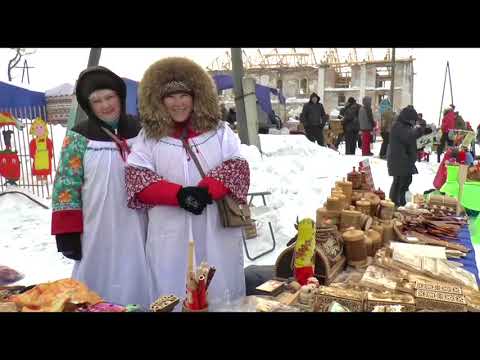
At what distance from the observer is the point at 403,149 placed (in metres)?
5.48

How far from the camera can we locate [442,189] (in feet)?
17.0

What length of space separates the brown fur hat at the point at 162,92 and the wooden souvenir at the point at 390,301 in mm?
1119

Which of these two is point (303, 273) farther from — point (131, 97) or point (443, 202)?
point (131, 97)

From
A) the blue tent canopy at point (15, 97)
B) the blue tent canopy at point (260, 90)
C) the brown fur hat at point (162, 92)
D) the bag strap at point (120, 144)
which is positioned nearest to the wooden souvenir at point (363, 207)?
the brown fur hat at point (162, 92)

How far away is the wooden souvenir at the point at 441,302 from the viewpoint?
4.90 feet

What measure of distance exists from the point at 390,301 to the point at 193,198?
937mm

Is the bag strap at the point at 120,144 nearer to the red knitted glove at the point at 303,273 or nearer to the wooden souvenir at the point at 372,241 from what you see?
the red knitted glove at the point at 303,273

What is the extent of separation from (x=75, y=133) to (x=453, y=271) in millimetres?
2113

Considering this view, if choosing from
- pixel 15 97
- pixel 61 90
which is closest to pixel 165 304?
pixel 15 97

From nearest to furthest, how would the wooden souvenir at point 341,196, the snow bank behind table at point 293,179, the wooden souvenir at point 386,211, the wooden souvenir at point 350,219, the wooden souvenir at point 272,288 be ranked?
the wooden souvenir at point 272,288
the wooden souvenir at point 350,219
the wooden souvenir at point 341,196
the wooden souvenir at point 386,211
the snow bank behind table at point 293,179

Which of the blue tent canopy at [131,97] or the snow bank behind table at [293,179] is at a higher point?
the blue tent canopy at [131,97]

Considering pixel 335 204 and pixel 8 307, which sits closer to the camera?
pixel 8 307

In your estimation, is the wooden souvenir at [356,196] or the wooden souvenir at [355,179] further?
the wooden souvenir at [355,179]
